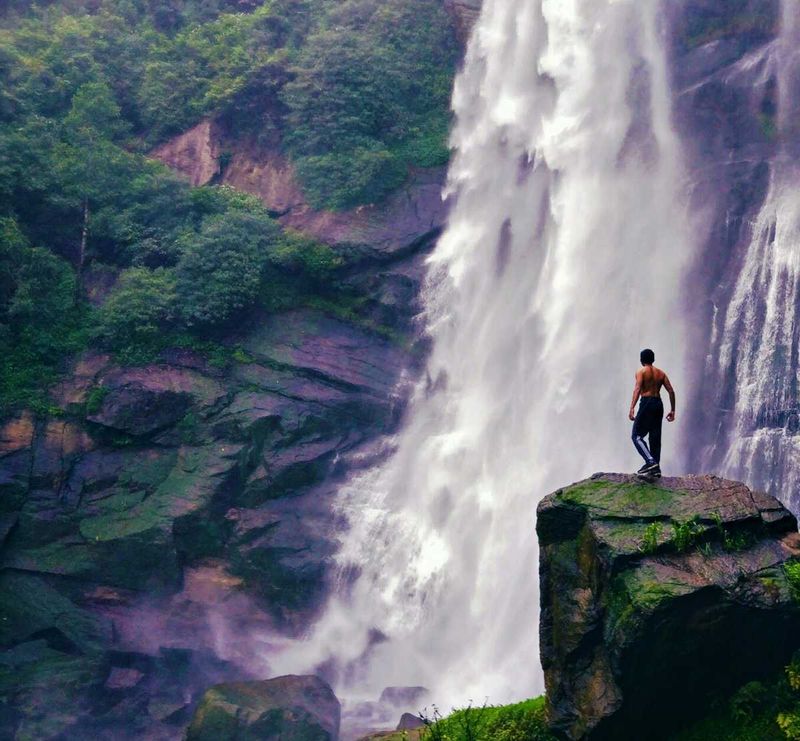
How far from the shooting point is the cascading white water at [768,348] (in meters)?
15.8

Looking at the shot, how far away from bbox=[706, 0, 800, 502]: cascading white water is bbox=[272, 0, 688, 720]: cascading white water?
1.26 m

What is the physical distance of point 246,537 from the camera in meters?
18.9

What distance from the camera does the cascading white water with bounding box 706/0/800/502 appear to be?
1577 cm

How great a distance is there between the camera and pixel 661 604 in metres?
8.13

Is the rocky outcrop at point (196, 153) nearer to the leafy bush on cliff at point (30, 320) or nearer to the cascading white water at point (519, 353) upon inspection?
the leafy bush on cliff at point (30, 320)

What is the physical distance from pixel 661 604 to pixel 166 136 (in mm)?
22798

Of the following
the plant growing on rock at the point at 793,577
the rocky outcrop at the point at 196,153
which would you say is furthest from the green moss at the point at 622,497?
the rocky outcrop at the point at 196,153

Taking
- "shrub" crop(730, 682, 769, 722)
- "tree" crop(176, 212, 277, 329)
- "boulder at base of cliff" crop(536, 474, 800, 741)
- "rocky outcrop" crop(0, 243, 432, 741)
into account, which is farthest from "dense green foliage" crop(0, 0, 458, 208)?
"shrub" crop(730, 682, 769, 722)

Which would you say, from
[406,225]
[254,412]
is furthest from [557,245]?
[254,412]

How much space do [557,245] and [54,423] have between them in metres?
12.7

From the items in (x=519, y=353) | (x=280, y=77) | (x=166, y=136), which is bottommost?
(x=519, y=353)

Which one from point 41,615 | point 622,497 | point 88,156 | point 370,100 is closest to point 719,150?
point 370,100

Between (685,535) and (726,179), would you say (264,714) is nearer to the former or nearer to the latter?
(685,535)

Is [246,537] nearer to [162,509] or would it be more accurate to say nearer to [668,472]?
[162,509]
